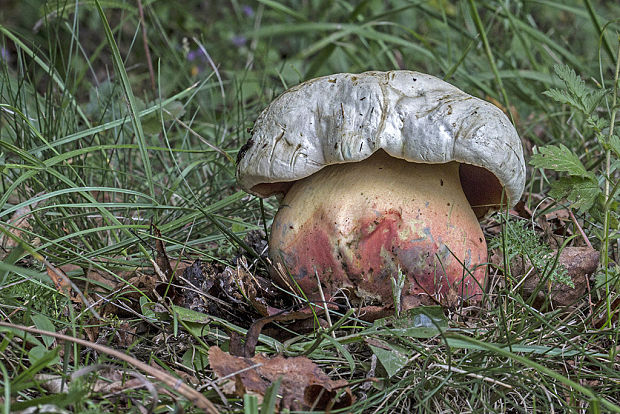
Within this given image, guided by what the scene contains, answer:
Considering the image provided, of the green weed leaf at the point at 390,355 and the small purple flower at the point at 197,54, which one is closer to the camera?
the green weed leaf at the point at 390,355

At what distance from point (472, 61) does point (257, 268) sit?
2.01 meters

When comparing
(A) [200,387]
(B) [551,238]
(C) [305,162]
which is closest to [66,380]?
(A) [200,387]

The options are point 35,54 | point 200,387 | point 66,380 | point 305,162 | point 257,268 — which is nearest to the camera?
point 66,380

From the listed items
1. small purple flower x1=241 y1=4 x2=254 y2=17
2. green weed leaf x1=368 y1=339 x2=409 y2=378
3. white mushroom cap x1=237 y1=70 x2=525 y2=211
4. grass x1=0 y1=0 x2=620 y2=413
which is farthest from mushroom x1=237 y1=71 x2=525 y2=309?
small purple flower x1=241 y1=4 x2=254 y2=17

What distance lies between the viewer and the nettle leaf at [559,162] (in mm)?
1633

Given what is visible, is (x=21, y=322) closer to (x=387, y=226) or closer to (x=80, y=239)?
(x=80, y=239)

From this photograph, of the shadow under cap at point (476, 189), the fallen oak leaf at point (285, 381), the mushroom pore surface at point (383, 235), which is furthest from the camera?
the shadow under cap at point (476, 189)

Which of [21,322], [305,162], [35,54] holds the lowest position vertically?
[21,322]

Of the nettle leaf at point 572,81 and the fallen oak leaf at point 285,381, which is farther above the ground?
the nettle leaf at point 572,81

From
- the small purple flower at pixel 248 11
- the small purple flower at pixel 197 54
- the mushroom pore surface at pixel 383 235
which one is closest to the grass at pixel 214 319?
the mushroom pore surface at pixel 383 235

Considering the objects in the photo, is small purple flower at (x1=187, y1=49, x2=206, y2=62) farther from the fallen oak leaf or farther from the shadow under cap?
the fallen oak leaf

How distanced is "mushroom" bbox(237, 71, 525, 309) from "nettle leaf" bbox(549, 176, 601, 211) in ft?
0.45

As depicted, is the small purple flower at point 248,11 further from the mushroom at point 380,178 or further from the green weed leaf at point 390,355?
the green weed leaf at point 390,355

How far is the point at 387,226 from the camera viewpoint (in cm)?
163
